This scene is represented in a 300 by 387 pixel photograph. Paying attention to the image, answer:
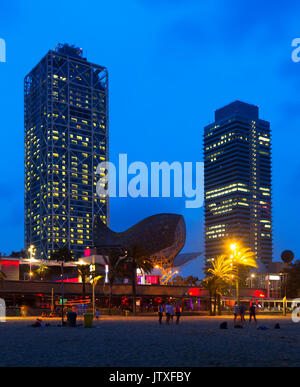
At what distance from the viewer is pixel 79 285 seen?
3275 inches

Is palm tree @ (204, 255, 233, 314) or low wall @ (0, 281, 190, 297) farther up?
palm tree @ (204, 255, 233, 314)

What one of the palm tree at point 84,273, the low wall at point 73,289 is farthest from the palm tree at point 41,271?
the palm tree at point 84,273

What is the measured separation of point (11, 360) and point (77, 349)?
383 cm

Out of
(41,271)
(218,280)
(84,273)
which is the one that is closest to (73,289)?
(84,273)

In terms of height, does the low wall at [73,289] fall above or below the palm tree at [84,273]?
below

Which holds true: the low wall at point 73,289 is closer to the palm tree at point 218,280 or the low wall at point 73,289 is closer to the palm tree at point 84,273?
the palm tree at point 84,273

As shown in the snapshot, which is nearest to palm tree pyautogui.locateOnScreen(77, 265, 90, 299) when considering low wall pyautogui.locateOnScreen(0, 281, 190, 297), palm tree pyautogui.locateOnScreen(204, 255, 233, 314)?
low wall pyautogui.locateOnScreen(0, 281, 190, 297)

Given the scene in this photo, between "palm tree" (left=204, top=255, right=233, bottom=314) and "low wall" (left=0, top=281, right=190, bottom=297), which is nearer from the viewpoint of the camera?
"palm tree" (left=204, top=255, right=233, bottom=314)

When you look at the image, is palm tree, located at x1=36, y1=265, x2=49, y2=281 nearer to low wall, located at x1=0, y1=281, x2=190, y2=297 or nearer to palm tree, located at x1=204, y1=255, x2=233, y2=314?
low wall, located at x1=0, y1=281, x2=190, y2=297

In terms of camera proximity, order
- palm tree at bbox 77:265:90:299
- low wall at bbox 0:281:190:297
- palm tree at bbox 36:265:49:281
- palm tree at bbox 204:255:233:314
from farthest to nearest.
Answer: palm tree at bbox 36:265:49:281, palm tree at bbox 77:265:90:299, low wall at bbox 0:281:190:297, palm tree at bbox 204:255:233:314

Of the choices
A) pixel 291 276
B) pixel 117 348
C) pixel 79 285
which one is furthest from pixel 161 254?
Result: pixel 117 348

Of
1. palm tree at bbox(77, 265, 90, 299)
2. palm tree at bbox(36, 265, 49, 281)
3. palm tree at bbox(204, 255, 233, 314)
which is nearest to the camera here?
palm tree at bbox(204, 255, 233, 314)
